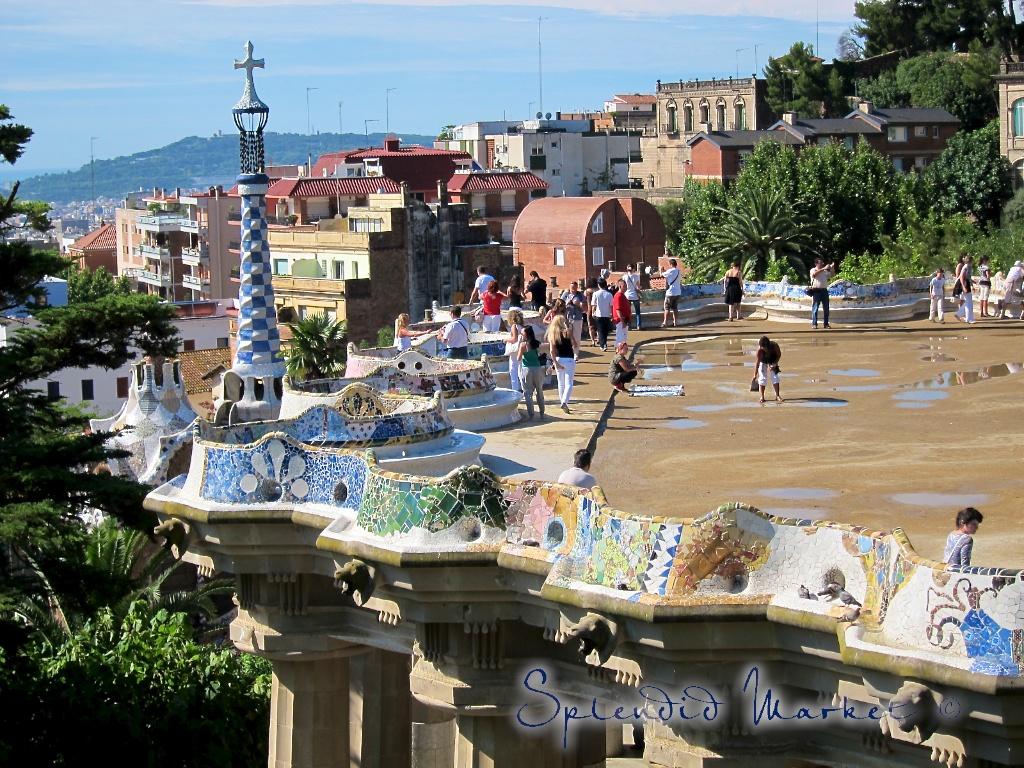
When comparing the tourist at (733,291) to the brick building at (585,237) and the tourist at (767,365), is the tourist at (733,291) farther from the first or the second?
the brick building at (585,237)

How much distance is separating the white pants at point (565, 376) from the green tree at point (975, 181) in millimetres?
69899

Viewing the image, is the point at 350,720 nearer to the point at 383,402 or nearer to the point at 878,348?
the point at 383,402

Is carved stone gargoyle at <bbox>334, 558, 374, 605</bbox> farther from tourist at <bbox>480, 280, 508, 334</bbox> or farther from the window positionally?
the window

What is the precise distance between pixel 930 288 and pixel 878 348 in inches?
256

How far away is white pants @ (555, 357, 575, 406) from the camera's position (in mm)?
23094

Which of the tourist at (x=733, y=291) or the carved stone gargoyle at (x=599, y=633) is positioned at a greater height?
the tourist at (x=733, y=291)

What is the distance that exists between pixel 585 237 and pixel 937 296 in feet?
167

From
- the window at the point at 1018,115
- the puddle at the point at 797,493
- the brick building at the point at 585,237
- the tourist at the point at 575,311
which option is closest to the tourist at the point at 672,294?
the tourist at the point at 575,311

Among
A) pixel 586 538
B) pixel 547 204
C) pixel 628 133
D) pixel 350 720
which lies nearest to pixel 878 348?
pixel 350 720

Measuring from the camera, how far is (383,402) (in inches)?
712

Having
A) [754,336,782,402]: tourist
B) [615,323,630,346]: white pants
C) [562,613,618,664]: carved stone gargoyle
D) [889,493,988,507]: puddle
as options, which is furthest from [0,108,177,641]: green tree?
[562,613,618,664]: carved stone gargoyle

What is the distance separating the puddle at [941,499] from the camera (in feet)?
51.7

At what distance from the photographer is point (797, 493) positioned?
16609mm

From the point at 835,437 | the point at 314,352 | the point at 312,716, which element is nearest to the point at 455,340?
the point at 835,437
